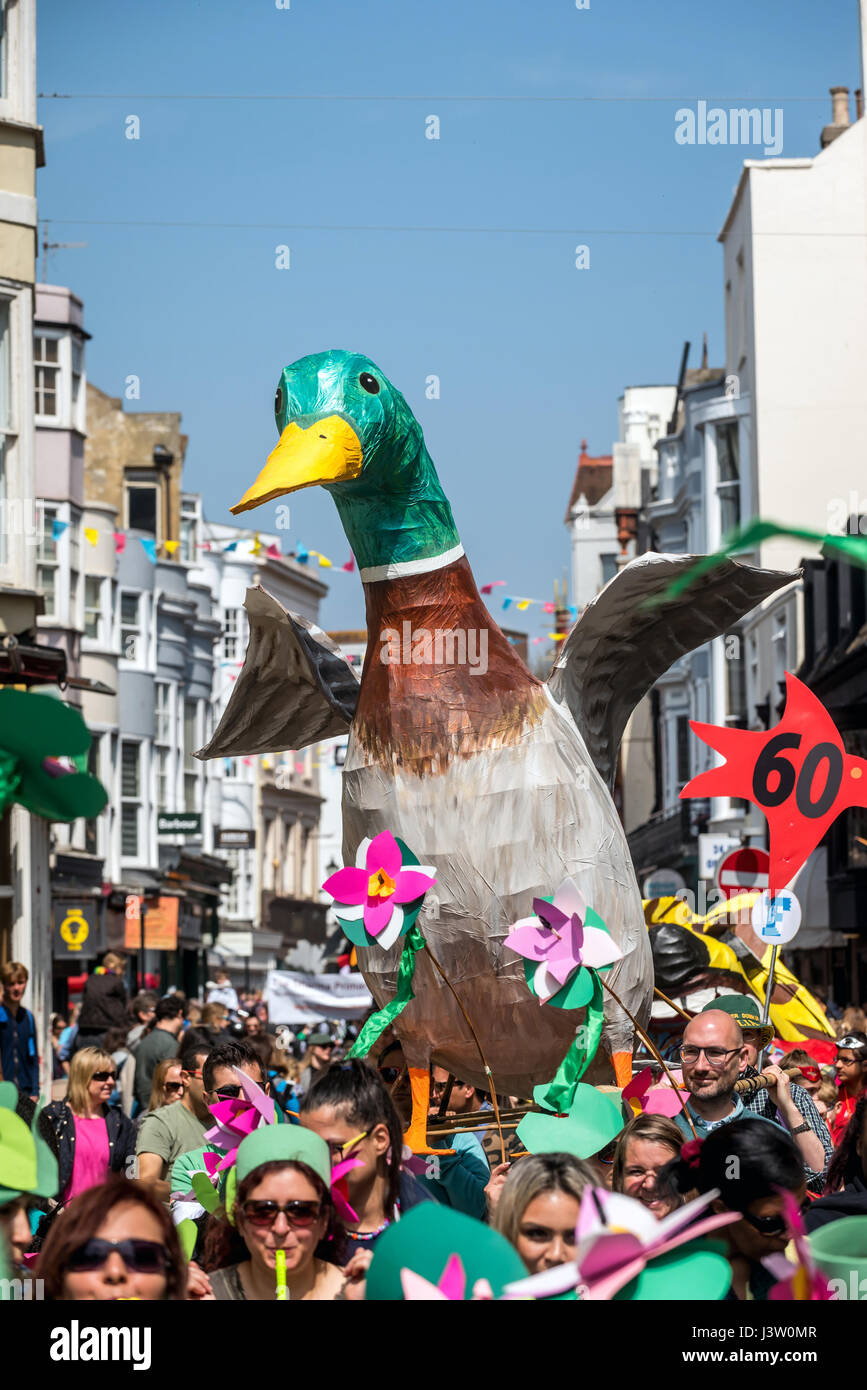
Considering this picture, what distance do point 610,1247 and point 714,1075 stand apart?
2.83 metres

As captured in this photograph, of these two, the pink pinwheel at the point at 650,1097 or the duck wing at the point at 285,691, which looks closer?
the pink pinwheel at the point at 650,1097

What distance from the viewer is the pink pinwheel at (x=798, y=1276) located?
279 cm

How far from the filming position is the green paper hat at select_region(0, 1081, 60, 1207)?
11.5 ft

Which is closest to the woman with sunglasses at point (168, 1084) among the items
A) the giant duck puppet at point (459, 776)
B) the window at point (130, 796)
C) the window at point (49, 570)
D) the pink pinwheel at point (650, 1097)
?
the giant duck puppet at point (459, 776)

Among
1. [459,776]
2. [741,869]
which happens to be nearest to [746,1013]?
[459,776]

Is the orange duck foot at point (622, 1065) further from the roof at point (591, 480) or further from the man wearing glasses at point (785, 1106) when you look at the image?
the roof at point (591, 480)

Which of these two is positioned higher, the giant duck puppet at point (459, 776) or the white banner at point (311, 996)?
the giant duck puppet at point (459, 776)

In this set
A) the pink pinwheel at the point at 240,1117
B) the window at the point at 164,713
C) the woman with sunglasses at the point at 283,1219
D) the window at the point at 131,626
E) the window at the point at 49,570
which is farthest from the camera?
the window at the point at 164,713

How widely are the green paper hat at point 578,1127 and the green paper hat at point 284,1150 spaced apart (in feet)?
1.67

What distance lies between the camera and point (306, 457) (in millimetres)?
5539

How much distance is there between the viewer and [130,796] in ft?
125

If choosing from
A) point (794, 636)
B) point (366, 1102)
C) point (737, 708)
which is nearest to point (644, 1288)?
point (366, 1102)
